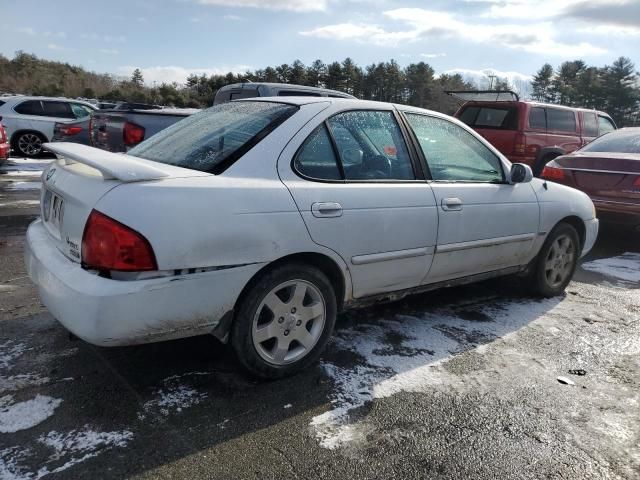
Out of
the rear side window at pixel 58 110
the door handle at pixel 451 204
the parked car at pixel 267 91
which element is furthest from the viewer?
the rear side window at pixel 58 110

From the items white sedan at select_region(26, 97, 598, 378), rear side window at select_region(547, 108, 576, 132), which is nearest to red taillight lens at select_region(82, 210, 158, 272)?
white sedan at select_region(26, 97, 598, 378)

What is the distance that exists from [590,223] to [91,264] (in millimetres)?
4327

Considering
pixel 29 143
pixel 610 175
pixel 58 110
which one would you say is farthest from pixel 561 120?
pixel 29 143

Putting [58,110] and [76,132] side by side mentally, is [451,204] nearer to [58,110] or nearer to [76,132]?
[76,132]

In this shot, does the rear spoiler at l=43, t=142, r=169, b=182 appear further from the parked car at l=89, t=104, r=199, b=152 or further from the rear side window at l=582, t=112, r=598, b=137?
the rear side window at l=582, t=112, r=598, b=137

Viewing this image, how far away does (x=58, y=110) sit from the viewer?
13969 millimetres

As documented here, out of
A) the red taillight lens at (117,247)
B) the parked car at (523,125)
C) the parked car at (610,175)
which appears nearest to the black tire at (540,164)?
the parked car at (523,125)

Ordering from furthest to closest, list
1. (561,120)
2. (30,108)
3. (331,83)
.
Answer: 1. (331,83)
2. (30,108)
3. (561,120)

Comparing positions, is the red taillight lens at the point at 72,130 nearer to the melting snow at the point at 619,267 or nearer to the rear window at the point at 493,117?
the rear window at the point at 493,117

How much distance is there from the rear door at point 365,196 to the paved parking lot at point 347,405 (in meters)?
0.59

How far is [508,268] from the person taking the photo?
4227mm

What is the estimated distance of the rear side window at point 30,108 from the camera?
13.5m

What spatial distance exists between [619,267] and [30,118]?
45.1 ft

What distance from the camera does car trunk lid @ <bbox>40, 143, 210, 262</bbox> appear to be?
2.47m
